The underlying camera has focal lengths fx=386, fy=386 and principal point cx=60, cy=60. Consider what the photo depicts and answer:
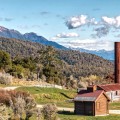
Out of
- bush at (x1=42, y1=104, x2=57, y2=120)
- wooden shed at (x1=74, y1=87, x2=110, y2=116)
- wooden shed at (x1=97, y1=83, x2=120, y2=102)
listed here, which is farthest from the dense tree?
bush at (x1=42, y1=104, x2=57, y2=120)

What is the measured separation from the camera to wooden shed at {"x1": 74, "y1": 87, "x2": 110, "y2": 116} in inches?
2360

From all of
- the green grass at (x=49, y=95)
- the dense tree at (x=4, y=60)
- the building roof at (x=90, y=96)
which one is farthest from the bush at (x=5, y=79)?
the building roof at (x=90, y=96)

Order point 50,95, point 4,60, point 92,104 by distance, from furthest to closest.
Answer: point 4,60 < point 50,95 < point 92,104

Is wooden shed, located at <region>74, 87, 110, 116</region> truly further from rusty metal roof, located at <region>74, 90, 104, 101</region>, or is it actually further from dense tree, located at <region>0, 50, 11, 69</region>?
dense tree, located at <region>0, 50, 11, 69</region>

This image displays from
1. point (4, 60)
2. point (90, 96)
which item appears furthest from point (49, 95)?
point (4, 60)

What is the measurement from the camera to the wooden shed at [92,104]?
59.9 meters

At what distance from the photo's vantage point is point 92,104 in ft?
197

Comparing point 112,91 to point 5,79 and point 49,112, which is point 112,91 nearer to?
point 5,79

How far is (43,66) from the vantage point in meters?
114

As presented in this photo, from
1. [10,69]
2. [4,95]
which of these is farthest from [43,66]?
[4,95]

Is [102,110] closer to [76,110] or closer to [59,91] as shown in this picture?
[76,110]

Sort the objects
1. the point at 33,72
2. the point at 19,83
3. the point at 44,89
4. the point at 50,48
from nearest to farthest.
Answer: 1. the point at 44,89
2. the point at 19,83
3. the point at 33,72
4. the point at 50,48

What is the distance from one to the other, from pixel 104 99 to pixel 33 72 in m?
50.7

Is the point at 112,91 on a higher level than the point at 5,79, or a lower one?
lower
